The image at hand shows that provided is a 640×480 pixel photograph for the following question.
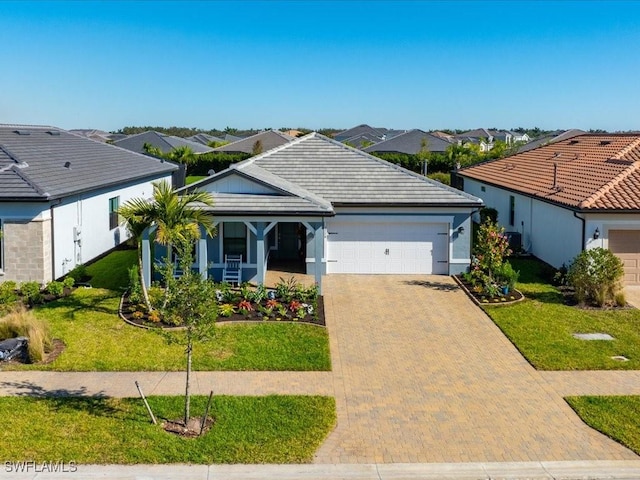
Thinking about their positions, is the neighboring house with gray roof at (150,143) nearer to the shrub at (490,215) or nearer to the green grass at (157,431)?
the shrub at (490,215)

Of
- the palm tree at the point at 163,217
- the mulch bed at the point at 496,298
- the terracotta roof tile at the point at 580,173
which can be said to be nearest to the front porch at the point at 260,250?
the palm tree at the point at 163,217

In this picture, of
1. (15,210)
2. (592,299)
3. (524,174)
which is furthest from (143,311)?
(524,174)

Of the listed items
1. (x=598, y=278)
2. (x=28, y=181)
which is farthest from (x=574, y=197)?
(x=28, y=181)

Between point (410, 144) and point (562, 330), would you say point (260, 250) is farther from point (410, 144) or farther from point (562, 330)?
point (410, 144)

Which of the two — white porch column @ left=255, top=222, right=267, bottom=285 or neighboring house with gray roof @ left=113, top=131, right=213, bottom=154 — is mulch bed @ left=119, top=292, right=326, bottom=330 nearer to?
white porch column @ left=255, top=222, right=267, bottom=285

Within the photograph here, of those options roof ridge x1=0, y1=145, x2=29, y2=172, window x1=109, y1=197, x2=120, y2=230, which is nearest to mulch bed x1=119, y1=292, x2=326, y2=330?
roof ridge x1=0, y1=145, x2=29, y2=172

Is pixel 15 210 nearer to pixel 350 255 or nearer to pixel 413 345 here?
pixel 350 255
